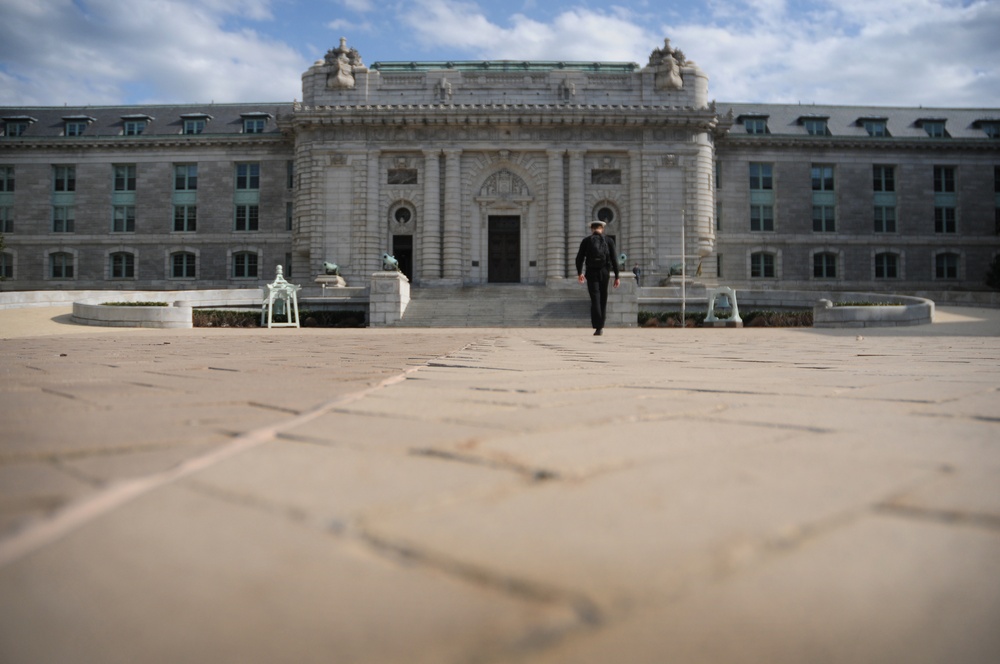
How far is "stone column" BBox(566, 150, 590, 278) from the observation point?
3647 cm

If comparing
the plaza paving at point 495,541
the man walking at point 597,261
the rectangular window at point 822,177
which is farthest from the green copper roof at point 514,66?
the plaza paving at point 495,541

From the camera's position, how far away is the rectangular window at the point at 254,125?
4362cm

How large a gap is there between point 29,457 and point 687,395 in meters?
2.63

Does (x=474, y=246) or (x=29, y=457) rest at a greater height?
(x=474, y=246)

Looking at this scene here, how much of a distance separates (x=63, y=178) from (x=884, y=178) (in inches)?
2051

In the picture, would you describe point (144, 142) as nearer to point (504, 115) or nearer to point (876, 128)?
point (504, 115)

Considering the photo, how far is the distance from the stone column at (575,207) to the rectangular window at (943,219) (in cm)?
2391

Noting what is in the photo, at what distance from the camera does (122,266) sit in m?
43.0

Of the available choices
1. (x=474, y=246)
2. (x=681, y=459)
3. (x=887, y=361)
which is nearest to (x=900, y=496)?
(x=681, y=459)

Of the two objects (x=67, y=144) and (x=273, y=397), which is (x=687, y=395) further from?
(x=67, y=144)

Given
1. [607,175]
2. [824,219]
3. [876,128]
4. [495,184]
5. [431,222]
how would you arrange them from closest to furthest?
1. [431,222]
2. [607,175]
3. [495,184]
4. [824,219]
5. [876,128]

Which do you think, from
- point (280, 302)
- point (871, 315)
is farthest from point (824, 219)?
point (280, 302)

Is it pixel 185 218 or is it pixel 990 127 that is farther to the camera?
pixel 990 127

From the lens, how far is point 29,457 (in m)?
1.67
